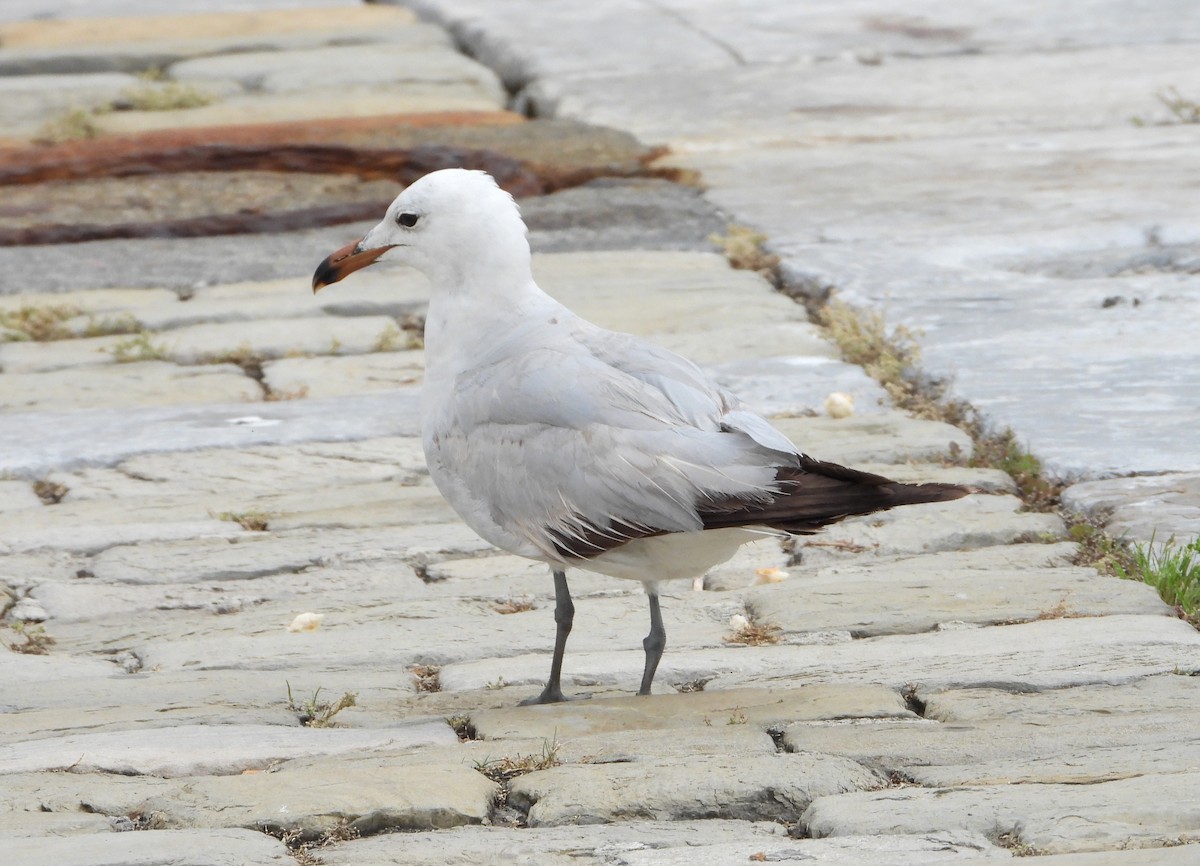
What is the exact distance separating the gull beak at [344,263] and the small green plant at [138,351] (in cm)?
179

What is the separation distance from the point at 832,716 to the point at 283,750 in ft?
3.02

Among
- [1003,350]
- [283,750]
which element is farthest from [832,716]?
[1003,350]

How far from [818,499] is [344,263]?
1.56 meters

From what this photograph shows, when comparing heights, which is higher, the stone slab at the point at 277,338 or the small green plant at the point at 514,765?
the stone slab at the point at 277,338

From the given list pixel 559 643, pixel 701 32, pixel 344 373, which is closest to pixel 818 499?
pixel 559 643

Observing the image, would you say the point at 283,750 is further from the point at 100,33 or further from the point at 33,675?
the point at 100,33

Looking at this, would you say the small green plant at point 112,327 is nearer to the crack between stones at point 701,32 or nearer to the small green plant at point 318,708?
the small green plant at point 318,708

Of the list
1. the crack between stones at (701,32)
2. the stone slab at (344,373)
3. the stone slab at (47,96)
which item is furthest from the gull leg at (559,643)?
the crack between stones at (701,32)

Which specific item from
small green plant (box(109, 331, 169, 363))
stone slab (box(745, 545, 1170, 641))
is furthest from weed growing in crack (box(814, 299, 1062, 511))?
small green plant (box(109, 331, 169, 363))

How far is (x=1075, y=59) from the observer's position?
1020 cm

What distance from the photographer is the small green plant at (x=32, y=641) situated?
3.66m

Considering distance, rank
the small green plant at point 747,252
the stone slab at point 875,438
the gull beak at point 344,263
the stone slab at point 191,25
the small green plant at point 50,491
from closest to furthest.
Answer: the gull beak at point 344,263 < the stone slab at point 875,438 < the small green plant at point 50,491 < the small green plant at point 747,252 < the stone slab at point 191,25

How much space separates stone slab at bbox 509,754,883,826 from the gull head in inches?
55.9

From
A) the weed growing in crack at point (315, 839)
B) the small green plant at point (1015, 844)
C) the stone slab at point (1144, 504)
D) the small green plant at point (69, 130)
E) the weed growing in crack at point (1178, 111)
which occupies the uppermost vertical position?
the weed growing in crack at point (1178, 111)
